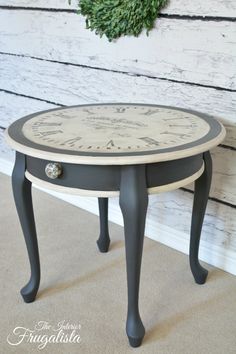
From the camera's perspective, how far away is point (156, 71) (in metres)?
1.52

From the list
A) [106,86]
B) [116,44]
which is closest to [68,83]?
[106,86]

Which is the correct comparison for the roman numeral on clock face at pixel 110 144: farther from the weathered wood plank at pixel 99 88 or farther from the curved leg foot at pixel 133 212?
the weathered wood plank at pixel 99 88

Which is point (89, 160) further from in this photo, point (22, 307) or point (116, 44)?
point (116, 44)

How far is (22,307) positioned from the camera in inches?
53.1

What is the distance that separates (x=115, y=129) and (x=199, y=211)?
404mm

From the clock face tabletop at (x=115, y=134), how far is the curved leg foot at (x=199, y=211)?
15 centimetres

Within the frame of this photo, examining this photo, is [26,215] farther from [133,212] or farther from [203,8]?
[203,8]

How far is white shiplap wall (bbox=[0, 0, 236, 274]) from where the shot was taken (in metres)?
1.37

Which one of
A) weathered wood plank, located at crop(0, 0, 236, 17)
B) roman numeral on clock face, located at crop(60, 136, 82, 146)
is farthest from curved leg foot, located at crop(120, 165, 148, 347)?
weathered wood plank, located at crop(0, 0, 236, 17)

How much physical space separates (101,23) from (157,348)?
1179mm

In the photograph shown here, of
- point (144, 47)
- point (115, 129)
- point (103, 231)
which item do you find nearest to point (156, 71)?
point (144, 47)

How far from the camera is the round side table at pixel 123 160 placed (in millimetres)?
998

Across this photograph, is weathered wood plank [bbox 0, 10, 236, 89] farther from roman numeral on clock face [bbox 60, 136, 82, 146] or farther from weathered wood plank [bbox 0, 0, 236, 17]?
roman numeral on clock face [bbox 60, 136, 82, 146]

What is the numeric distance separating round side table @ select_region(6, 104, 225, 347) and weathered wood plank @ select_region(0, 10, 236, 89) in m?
0.20
